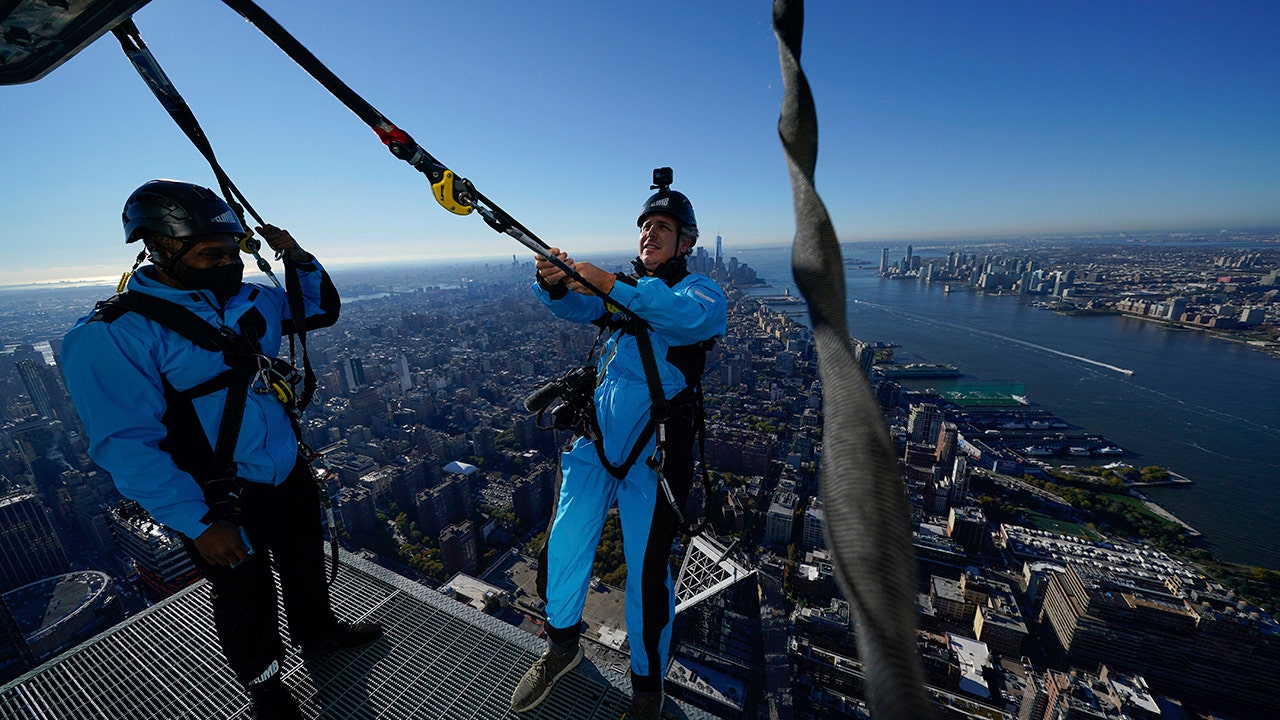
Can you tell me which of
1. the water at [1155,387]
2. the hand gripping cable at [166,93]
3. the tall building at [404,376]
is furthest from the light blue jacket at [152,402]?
the tall building at [404,376]

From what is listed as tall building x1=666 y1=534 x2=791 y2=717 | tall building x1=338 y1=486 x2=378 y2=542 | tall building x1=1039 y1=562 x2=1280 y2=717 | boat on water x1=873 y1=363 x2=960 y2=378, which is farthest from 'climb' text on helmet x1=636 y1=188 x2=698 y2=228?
boat on water x1=873 y1=363 x2=960 y2=378

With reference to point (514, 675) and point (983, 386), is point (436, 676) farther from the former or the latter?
point (983, 386)

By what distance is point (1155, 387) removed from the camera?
1248 inches

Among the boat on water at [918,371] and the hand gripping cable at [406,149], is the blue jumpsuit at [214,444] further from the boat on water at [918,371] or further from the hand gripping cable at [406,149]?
the boat on water at [918,371]

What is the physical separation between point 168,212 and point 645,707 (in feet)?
9.67

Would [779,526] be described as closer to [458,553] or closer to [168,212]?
[458,553]

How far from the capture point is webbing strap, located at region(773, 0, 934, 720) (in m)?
0.61

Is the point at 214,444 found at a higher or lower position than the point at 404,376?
higher

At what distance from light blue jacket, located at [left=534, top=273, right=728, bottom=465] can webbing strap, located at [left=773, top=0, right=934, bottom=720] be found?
106 cm

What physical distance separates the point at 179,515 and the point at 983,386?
40.1 metres

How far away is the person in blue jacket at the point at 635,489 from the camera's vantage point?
2.43 metres

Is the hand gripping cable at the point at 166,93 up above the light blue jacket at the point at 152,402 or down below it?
above

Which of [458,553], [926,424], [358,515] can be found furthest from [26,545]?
[926,424]

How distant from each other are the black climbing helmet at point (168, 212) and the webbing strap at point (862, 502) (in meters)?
2.37
